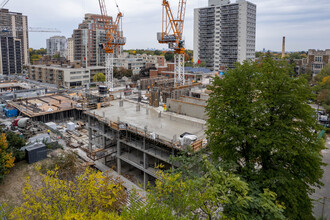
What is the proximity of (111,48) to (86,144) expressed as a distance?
113 ft

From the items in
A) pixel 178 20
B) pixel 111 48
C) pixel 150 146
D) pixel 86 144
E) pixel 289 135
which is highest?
pixel 178 20

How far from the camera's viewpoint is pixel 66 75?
2630 inches

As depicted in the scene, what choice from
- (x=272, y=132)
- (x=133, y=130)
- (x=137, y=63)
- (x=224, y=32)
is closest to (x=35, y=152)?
(x=133, y=130)

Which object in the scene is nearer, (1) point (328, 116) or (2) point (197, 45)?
(1) point (328, 116)

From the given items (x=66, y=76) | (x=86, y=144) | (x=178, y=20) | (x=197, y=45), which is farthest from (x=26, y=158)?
(x=197, y=45)

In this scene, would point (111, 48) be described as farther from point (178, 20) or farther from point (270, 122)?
point (270, 122)

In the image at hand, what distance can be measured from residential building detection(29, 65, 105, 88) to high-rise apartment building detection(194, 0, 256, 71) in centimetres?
3925

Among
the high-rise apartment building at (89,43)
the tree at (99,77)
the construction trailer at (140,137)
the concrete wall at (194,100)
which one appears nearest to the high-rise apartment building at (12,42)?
the high-rise apartment building at (89,43)

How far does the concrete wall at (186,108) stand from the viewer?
22.1 metres

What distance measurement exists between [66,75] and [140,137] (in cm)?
5372

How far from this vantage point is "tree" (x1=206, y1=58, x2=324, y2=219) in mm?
10273

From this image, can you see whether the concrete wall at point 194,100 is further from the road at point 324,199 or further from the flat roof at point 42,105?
the flat roof at point 42,105

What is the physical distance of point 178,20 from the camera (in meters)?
46.1

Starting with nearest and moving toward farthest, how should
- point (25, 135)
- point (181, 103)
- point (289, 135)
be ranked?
point (289, 135)
point (181, 103)
point (25, 135)
